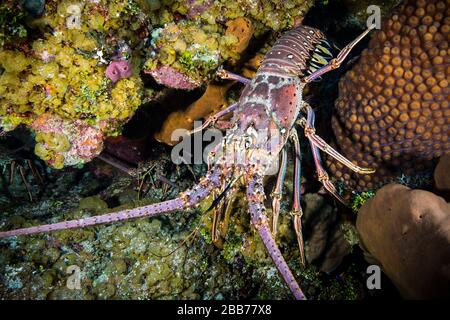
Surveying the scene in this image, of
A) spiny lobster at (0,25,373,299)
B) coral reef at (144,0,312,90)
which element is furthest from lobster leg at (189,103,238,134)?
coral reef at (144,0,312,90)

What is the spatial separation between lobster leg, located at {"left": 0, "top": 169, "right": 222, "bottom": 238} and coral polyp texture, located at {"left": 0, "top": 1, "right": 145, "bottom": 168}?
1.20 metres

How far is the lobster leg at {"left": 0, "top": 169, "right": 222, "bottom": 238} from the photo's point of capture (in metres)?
2.29

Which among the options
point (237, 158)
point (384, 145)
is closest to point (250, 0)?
point (237, 158)

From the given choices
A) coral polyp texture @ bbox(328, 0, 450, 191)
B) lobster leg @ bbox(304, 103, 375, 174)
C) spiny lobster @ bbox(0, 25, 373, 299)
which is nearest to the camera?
spiny lobster @ bbox(0, 25, 373, 299)

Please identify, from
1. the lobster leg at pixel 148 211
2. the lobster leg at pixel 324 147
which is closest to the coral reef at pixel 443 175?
the lobster leg at pixel 324 147

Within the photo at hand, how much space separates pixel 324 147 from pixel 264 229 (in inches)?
56.1

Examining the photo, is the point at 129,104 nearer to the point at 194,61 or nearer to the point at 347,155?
the point at 194,61

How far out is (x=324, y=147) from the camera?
11.2 ft

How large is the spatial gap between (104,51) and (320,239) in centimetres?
323

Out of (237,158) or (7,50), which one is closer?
(7,50)

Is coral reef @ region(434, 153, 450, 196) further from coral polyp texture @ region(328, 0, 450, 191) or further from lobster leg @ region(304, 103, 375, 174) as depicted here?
lobster leg @ region(304, 103, 375, 174)

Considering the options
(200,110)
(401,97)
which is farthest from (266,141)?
(401,97)

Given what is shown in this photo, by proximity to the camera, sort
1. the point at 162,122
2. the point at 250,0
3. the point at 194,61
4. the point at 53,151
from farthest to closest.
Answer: the point at 162,122
the point at 250,0
the point at 194,61
the point at 53,151

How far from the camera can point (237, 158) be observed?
3021 millimetres
